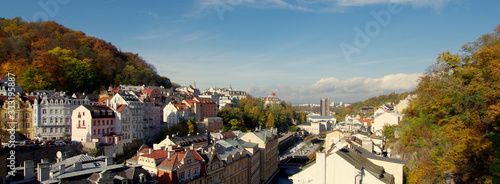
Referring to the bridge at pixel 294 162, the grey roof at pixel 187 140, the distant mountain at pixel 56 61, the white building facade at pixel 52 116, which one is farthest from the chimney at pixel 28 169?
the bridge at pixel 294 162

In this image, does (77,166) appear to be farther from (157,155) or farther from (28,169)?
(157,155)

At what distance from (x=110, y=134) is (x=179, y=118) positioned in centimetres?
1697

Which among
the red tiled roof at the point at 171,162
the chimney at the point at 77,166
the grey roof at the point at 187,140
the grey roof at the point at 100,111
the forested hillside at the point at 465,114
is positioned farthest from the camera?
the grey roof at the point at 100,111

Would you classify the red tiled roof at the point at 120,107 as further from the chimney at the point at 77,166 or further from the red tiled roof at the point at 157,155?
the chimney at the point at 77,166

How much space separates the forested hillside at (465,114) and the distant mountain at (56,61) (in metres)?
52.6

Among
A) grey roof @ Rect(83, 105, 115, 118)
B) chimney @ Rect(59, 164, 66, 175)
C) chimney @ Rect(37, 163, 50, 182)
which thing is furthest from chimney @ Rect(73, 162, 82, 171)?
grey roof @ Rect(83, 105, 115, 118)

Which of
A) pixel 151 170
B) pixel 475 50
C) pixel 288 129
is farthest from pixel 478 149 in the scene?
pixel 288 129

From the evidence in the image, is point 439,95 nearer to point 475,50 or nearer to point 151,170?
point 475,50

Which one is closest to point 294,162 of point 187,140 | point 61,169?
point 187,140

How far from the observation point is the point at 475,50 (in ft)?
75.3

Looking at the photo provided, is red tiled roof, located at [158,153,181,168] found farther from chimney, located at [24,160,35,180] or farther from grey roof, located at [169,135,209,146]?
chimney, located at [24,160,35,180]

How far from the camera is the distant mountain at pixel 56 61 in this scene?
5009 cm

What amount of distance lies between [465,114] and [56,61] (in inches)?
2331

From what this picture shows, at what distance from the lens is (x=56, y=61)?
54.1 metres
